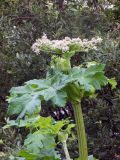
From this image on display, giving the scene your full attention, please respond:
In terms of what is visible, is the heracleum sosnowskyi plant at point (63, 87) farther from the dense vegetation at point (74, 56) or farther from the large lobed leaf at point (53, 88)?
the dense vegetation at point (74, 56)

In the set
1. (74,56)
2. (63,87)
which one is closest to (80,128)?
(63,87)

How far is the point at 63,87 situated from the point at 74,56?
250 cm

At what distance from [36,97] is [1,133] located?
213 centimetres

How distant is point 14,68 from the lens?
12.6ft

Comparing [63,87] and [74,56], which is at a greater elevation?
[74,56]

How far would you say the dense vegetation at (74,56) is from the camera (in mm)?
3484

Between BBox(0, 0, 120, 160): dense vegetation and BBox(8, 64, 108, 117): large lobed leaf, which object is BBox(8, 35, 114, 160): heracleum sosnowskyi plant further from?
BBox(0, 0, 120, 160): dense vegetation

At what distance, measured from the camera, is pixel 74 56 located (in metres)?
3.85

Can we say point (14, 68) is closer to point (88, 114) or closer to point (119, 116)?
point (88, 114)

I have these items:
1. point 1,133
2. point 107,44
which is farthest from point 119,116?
point 1,133

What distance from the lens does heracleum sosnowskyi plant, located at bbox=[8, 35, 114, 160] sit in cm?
137

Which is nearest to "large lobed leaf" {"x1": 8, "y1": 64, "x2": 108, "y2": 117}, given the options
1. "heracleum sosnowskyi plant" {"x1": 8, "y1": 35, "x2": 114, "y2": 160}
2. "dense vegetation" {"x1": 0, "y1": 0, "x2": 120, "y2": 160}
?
"heracleum sosnowskyi plant" {"x1": 8, "y1": 35, "x2": 114, "y2": 160}

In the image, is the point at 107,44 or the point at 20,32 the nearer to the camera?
the point at 107,44

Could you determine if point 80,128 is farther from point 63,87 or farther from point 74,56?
point 74,56
